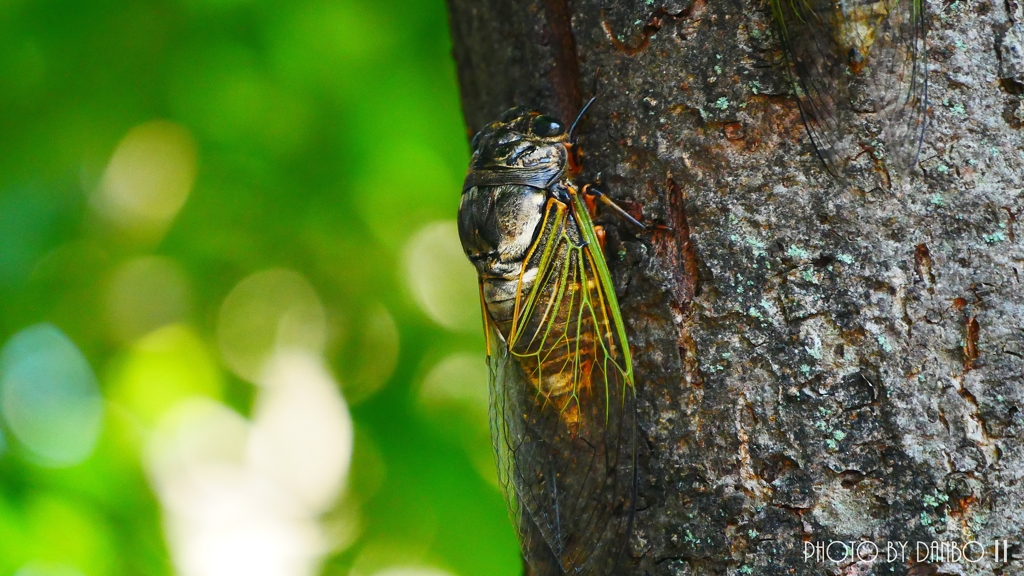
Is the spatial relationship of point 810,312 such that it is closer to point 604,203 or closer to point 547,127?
point 604,203

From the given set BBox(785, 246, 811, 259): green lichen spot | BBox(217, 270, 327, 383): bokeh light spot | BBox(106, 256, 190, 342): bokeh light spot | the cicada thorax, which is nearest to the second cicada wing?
the cicada thorax

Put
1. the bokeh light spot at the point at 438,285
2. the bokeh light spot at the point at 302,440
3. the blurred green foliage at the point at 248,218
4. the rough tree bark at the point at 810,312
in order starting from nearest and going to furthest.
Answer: the rough tree bark at the point at 810,312
the blurred green foliage at the point at 248,218
the bokeh light spot at the point at 302,440
the bokeh light spot at the point at 438,285

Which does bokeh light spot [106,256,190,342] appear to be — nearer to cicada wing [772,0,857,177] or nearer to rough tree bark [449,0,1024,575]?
rough tree bark [449,0,1024,575]

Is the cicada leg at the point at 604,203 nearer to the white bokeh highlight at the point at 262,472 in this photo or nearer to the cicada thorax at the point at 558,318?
the cicada thorax at the point at 558,318

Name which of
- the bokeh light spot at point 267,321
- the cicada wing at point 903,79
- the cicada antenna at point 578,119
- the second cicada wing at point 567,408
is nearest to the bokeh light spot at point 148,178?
the bokeh light spot at point 267,321

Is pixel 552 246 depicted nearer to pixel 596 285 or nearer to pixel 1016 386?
pixel 596 285

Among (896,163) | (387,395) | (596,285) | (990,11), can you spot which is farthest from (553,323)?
(387,395)

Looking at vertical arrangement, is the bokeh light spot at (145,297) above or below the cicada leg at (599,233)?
below

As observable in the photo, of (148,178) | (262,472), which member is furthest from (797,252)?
(148,178)
